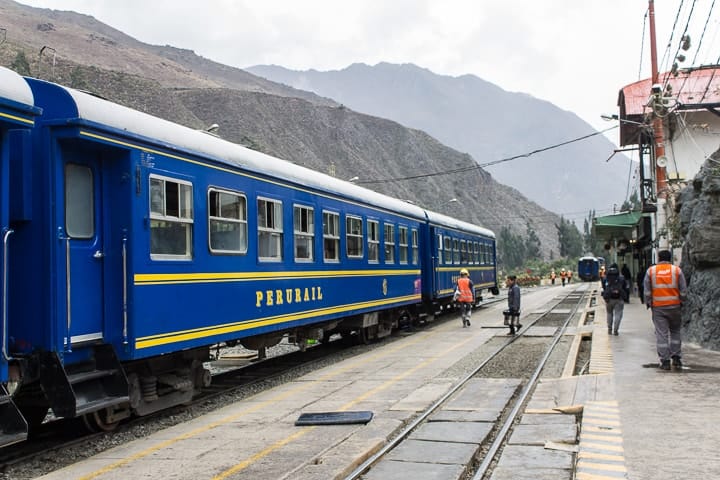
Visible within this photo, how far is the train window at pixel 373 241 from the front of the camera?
1574 centimetres

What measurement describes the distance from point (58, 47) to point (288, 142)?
5745cm

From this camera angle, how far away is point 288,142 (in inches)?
3720

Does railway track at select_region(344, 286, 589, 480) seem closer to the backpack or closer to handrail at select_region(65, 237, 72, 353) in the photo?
the backpack

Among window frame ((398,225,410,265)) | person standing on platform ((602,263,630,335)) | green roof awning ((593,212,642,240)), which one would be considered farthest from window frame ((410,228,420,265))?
green roof awning ((593,212,642,240))

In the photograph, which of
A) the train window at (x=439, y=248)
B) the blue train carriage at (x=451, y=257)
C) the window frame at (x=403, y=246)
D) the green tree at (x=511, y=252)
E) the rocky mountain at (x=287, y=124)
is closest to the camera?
the window frame at (x=403, y=246)

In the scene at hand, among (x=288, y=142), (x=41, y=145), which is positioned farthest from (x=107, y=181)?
(x=288, y=142)

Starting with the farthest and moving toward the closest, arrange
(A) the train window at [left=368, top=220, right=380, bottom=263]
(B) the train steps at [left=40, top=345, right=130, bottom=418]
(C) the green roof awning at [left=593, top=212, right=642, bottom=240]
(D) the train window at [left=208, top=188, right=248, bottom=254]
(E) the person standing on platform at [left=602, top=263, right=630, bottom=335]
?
1. (C) the green roof awning at [left=593, top=212, right=642, bottom=240]
2. (E) the person standing on platform at [left=602, top=263, right=630, bottom=335]
3. (A) the train window at [left=368, top=220, right=380, bottom=263]
4. (D) the train window at [left=208, top=188, right=248, bottom=254]
5. (B) the train steps at [left=40, top=345, right=130, bottom=418]

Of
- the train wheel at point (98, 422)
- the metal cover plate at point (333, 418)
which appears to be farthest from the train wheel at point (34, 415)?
the metal cover plate at point (333, 418)

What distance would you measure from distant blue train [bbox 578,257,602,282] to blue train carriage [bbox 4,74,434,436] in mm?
67400

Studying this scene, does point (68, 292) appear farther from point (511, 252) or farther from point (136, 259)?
→ point (511, 252)

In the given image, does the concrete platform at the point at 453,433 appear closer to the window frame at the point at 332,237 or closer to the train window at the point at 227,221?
the train window at the point at 227,221

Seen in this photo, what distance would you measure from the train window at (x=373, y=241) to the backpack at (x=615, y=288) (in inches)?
217

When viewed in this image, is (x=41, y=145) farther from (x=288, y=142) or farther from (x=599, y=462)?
(x=288, y=142)

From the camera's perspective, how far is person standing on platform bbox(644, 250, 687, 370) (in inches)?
417
